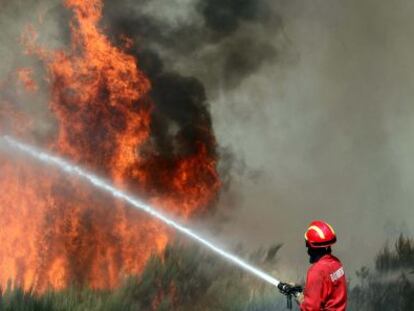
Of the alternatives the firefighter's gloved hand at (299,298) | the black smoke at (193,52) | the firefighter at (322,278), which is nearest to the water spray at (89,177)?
the black smoke at (193,52)

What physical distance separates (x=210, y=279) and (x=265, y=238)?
3476mm

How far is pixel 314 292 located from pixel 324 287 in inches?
4.7

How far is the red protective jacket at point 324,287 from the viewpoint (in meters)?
5.52

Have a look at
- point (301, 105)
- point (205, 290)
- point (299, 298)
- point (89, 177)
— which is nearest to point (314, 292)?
point (299, 298)

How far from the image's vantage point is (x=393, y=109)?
17625 millimetres

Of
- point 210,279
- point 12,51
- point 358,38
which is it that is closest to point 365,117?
point 358,38

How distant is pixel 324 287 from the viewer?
5.57m

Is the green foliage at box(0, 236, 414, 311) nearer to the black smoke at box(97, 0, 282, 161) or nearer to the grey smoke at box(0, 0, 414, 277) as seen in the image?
the grey smoke at box(0, 0, 414, 277)

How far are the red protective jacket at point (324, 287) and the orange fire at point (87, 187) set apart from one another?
7.36m

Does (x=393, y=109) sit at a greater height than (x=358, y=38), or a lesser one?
lesser

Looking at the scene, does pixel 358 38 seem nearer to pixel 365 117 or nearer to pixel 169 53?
pixel 365 117

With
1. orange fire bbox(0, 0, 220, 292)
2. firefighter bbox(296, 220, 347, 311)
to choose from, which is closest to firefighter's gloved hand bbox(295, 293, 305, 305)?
firefighter bbox(296, 220, 347, 311)

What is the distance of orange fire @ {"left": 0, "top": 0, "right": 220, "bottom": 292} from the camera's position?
1286 cm

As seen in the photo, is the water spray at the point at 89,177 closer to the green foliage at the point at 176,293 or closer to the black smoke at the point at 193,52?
the green foliage at the point at 176,293
